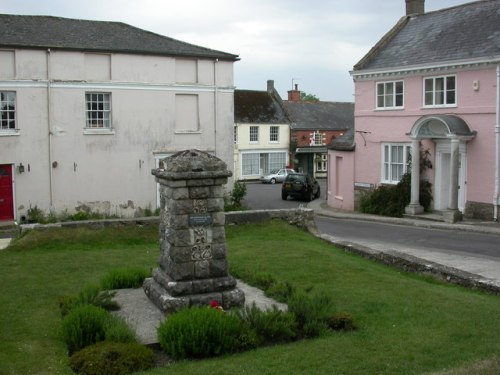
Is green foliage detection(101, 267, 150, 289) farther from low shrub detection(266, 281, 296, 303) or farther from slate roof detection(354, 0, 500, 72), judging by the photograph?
slate roof detection(354, 0, 500, 72)

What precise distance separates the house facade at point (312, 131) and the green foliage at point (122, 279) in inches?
1838

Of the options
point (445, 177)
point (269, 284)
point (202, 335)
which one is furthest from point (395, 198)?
point (202, 335)

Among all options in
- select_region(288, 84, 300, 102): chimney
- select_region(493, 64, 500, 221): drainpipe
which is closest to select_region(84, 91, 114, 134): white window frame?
select_region(493, 64, 500, 221): drainpipe

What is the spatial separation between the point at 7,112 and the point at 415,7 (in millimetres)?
21338

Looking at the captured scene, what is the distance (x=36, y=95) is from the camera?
85.7ft

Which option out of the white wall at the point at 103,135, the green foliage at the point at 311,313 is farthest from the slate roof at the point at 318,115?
the green foliage at the point at 311,313

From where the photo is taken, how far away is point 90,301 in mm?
9781

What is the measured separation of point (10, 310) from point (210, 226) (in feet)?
11.7

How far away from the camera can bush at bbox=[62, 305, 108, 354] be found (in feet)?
27.4

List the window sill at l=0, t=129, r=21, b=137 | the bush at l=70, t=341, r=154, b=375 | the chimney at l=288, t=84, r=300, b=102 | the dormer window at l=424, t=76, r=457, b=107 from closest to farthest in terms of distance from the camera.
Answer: the bush at l=70, t=341, r=154, b=375 < the window sill at l=0, t=129, r=21, b=137 < the dormer window at l=424, t=76, r=457, b=107 < the chimney at l=288, t=84, r=300, b=102

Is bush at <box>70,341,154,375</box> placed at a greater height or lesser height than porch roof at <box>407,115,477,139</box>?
lesser

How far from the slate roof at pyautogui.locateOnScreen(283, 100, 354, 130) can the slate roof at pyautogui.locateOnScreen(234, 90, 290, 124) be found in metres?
1.49

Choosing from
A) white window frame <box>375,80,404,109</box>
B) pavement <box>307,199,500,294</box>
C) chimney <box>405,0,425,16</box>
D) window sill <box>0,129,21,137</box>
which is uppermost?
chimney <box>405,0,425,16</box>

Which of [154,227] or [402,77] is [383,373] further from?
[402,77]
